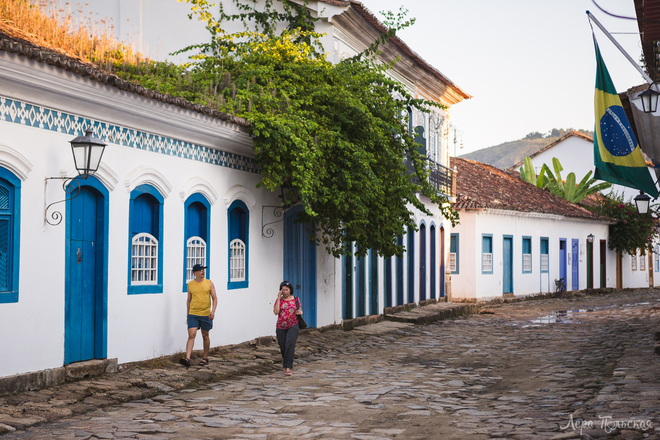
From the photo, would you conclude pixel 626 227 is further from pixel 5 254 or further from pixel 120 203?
pixel 5 254

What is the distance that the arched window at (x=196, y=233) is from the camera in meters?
10.6

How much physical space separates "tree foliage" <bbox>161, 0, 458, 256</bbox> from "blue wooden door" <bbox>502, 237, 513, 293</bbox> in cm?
1345

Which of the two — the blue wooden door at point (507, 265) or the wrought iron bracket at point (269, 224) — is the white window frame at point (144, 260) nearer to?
the wrought iron bracket at point (269, 224)

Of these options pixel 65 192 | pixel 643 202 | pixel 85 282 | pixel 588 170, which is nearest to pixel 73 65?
pixel 65 192

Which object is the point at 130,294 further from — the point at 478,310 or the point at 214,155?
the point at 478,310

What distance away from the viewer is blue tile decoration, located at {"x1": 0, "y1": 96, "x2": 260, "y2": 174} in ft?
25.1

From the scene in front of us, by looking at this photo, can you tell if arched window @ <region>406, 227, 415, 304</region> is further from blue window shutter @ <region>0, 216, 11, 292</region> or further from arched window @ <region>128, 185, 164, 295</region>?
blue window shutter @ <region>0, 216, 11, 292</region>

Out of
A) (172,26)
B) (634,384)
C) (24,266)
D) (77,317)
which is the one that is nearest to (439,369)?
(634,384)

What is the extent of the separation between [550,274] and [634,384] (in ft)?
74.5

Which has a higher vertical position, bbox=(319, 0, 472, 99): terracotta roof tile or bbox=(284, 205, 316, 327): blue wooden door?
bbox=(319, 0, 472, 99): terracotta roof tile

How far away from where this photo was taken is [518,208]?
27.0 metres

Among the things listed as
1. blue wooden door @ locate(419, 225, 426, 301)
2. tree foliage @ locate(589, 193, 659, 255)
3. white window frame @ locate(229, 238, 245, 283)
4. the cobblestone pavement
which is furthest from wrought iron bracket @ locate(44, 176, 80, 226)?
tree foliage @ locate(589, 193, 659, 255)

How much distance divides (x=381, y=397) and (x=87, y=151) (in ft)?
13.8

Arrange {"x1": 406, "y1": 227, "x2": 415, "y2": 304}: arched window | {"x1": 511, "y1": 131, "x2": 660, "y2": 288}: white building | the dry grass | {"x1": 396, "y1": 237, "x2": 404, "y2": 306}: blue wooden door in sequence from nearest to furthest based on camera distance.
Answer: the dry grass
{"x1": 396, "y1": 237, "x2": 404, "y2": 306}: blue wooden door
{"x1": 406, "y1": 227, "x2": 415, "y2": 304}: arched window
{"x1": 511, "y1": 131, "x2": 660, "y2": 288}: white building
